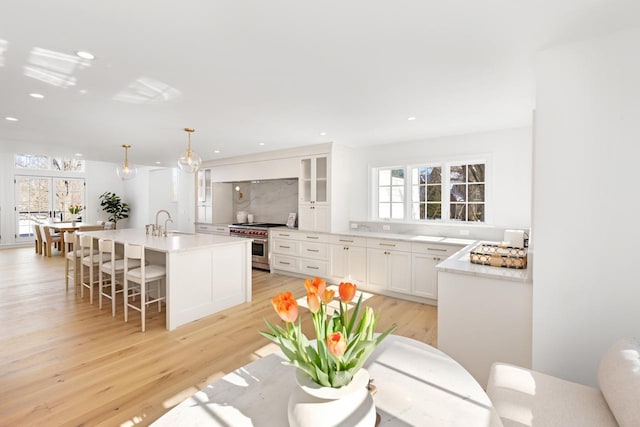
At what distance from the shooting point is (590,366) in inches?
71.4

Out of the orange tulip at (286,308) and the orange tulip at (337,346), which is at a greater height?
the orange tulip at (286,308)

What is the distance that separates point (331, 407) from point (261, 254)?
5164 millimetres

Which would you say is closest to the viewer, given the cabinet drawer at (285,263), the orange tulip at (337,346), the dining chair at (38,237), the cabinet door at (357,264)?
the orange tulip at (337,346)

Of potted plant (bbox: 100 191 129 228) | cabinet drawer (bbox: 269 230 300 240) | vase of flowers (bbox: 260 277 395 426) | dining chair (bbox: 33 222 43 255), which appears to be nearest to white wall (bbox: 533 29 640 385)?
vase of flowers (bbox: 260 277 395 426)

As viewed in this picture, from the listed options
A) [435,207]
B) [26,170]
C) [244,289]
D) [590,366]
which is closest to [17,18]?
[244,289]

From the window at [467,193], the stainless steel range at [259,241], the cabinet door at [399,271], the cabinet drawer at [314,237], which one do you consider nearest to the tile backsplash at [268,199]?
the stainless steel range at [259,241]

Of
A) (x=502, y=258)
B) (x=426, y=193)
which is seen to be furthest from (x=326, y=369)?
(x=426, y=193)

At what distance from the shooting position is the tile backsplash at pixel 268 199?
20.6 ft

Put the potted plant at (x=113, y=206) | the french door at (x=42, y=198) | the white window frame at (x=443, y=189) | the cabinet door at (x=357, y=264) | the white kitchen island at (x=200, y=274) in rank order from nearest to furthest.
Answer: the white kitchen island at (x=200, y=274) < the white window frame at (x=443, y=189) < the cabinet door at (x=357, y=264) < the french door at (x=42, y=198) < the potted plant at (x=113, y=206)

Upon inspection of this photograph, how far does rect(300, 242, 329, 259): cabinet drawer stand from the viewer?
198 inches

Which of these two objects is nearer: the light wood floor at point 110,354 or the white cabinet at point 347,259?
the light wood floor at point 110,354

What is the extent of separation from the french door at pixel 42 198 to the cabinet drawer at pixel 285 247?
7.92 metres

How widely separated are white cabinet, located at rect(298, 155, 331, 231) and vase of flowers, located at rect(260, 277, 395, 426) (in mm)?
4062

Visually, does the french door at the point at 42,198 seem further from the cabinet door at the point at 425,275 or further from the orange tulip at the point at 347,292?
the orange tulip at the point at 347,292
